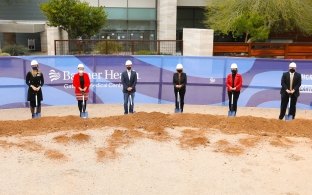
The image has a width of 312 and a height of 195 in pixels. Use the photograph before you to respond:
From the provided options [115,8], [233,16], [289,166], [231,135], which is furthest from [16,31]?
[289,166]

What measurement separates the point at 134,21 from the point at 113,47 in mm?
11139

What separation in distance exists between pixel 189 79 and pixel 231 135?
540cm

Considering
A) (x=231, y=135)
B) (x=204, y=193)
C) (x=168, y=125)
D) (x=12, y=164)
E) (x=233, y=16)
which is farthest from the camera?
(x=233, y=16)

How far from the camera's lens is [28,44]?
37625 mm

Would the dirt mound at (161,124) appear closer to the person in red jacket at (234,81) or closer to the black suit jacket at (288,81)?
the black suit jacket at (288,81)

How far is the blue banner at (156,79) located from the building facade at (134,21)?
1798 cm

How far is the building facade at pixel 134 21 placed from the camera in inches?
1342

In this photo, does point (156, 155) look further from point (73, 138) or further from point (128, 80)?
point (128, 80)

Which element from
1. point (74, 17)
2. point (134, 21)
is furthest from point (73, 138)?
point (134, 21)

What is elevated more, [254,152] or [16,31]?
[16,31]

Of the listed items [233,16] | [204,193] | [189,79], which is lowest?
[204,193]

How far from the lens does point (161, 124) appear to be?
38.2 ft

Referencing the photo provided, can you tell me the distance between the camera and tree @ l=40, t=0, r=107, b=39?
27781 millimetres

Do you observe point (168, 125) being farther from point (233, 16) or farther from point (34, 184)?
point (233, 16)
